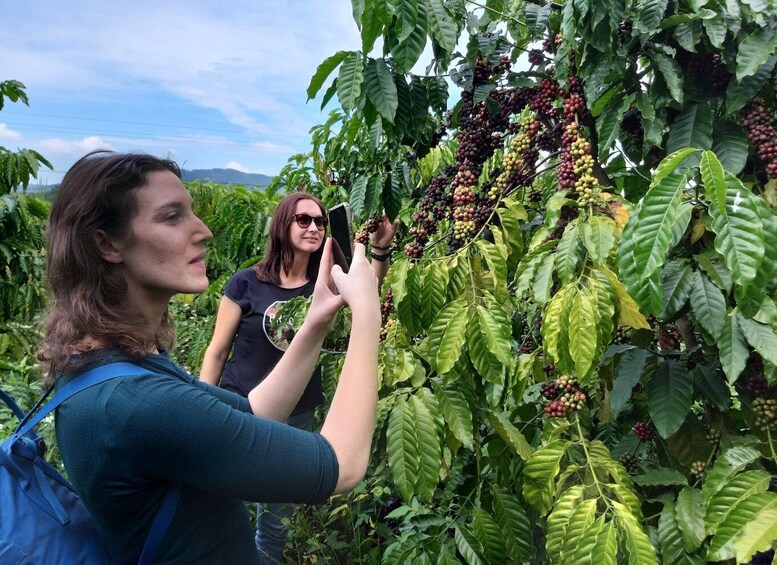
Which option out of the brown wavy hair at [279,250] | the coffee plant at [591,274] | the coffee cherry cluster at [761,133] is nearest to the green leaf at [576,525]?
the coffee plant at [591,274]

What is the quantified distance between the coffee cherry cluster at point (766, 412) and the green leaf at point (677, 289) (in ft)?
0.84

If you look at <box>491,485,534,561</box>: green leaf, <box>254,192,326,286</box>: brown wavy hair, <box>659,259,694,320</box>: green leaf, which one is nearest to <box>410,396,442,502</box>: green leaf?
<box>491,485,534,561</box>: green leaf

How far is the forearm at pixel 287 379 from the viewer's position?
1322 millimetres

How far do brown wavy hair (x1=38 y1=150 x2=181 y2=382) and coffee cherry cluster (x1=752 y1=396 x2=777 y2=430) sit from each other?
3.43ft

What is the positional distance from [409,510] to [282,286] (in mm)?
927

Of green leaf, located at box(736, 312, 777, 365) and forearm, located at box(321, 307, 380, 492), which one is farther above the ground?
green leaf, located at box(736, 312, 777, 365)

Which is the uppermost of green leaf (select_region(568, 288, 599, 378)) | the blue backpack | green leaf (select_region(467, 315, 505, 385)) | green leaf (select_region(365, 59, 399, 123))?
green leaf (select_region(365, 59, 399, 123))

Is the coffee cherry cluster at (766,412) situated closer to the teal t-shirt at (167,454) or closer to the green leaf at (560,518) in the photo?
the green leaf at (560,518)

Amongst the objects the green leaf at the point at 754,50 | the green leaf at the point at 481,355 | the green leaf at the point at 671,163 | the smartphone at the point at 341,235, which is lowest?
the green leaf at the point at 481,355

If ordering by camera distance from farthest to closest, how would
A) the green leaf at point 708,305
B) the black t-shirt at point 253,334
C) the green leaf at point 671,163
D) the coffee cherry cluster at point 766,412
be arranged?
the black t-shirt at point 253,334 → the coffee cherry cluster at point 766,412 → the green leaf at point 708,305 → the green leaf at point 671,163

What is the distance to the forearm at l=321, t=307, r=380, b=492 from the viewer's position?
921 mm

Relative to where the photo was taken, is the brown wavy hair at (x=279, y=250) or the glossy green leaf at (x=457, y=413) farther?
the brown wavy hair at (x=279, y=250)

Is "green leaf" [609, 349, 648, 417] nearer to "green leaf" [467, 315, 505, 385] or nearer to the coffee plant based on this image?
the coffee plant

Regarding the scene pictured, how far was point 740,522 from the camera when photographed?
987 millimetres
